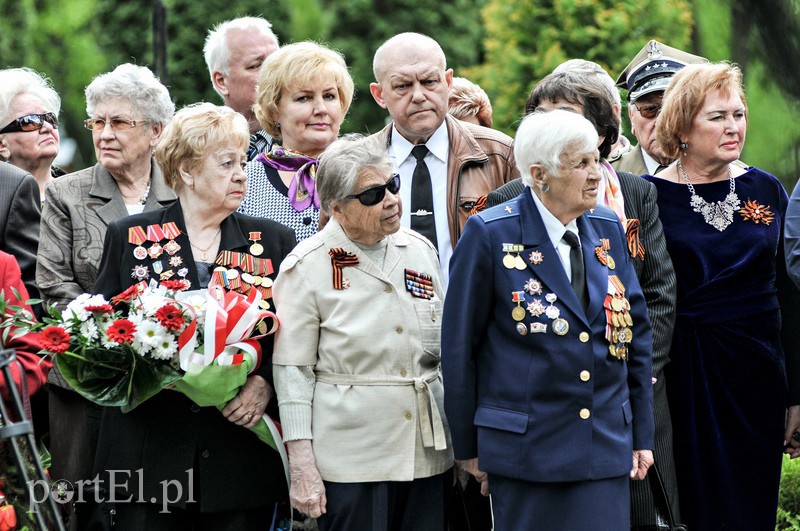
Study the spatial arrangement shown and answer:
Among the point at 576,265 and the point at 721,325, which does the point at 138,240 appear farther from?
the point at 721,325

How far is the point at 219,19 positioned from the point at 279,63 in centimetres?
1671

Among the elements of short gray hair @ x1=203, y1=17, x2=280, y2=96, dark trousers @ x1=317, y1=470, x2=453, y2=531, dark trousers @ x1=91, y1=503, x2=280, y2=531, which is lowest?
dark trousers @ x1=91, y1=503, x2=280, y2=531

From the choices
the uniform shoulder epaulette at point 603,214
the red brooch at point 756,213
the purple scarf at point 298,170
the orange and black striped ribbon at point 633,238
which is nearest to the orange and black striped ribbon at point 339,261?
the purple scarf at point 298,170

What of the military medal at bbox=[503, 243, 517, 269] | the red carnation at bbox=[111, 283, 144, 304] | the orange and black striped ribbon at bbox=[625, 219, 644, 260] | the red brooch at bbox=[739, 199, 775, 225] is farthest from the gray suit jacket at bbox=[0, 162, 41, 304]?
the red brooch at bbox=[739, 199, 775, 225]

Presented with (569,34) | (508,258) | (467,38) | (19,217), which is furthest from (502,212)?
(467,38)

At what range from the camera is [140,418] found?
4.95m

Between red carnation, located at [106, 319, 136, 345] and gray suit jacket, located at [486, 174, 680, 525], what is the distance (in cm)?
172

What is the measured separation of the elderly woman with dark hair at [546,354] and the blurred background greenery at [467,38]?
9.16 feet

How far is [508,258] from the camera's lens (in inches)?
183

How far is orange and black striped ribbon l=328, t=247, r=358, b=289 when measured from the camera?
4.81 metres

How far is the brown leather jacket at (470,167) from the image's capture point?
5.64 meters

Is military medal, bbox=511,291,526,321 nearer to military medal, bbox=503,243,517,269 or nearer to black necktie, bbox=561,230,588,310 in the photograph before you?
military medal, bbox=503,243,517,269

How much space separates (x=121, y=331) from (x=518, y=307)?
1533 millimetres

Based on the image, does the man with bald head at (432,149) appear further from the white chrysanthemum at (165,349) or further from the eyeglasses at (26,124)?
the eyeglasses at (26,124)
